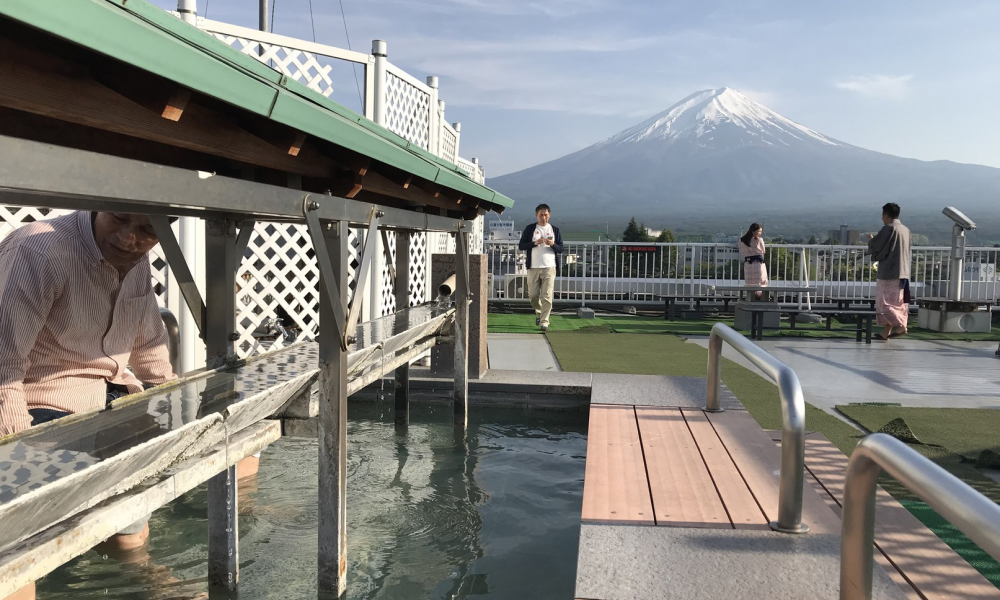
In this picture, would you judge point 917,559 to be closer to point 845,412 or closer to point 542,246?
point 845,412

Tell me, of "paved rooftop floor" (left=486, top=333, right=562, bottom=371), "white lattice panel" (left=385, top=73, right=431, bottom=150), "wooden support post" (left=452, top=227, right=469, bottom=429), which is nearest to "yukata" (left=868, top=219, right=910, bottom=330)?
"paved rooftop floor" (left=486, top=333, right=562, bottom=371)

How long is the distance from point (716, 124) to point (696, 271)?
563 feet

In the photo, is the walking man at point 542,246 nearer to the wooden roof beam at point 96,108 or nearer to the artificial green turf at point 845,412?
the artificial green turf at point 845,412

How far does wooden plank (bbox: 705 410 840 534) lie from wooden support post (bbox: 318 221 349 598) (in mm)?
1943

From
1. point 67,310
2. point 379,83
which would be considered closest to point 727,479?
point 67,310

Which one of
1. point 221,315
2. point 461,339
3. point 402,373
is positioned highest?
point 221,315

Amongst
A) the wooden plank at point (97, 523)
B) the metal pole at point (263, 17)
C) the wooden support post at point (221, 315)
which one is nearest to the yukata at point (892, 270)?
the wooden support post at point (221, 315)

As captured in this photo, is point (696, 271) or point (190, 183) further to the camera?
point (696, 271)

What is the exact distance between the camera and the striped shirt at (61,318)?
9.60ft

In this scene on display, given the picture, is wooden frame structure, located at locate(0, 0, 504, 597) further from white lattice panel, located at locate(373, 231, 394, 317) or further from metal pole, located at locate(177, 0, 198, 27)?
white lattice panel, located at locate(373, 231, 394, 317)

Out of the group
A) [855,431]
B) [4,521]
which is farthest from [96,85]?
[855,431]

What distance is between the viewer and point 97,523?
206cm

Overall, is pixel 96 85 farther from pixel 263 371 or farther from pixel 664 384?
pixel 664 384

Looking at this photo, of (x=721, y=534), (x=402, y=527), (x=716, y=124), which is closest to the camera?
(x=721, y=534)
